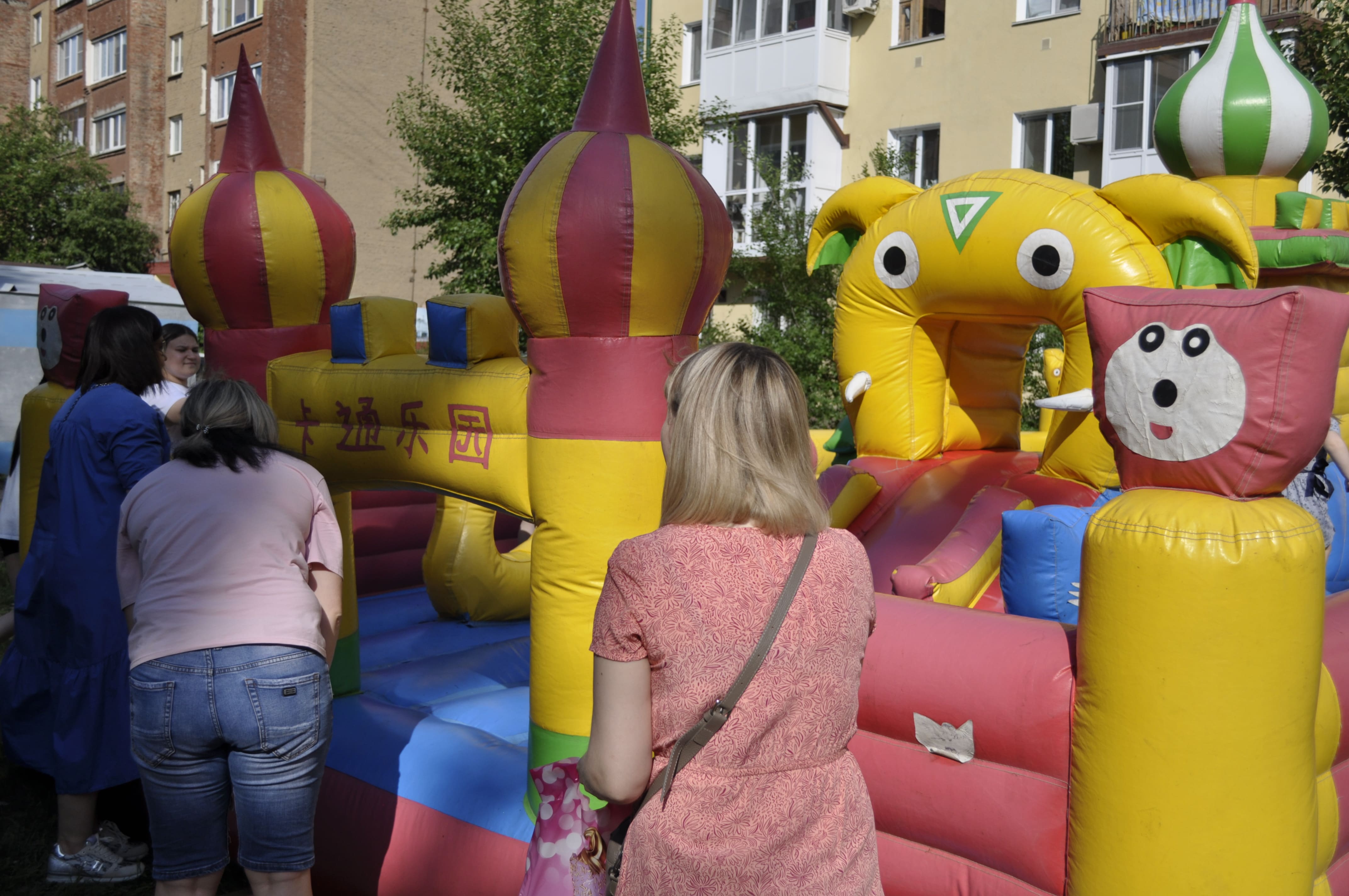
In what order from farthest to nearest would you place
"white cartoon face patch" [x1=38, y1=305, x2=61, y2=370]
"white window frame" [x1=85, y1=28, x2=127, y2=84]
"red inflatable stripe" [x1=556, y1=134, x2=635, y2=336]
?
"white window frame" [x1=85, y1=28, x2=127, y2=84]
"white cartoon face patch" [x1=38, y1=305, x2=61, y2=370]
"red inflatable stripe" [x1=556, y1=134, x2=635, y2=336]

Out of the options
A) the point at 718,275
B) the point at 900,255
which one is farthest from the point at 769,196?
the point at 718,275

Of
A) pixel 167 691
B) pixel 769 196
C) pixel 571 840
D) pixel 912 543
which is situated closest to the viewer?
pixel 571 840

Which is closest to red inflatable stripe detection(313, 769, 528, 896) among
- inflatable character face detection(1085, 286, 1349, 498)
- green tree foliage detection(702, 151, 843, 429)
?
inflatable character face detection(1085, 286, 1349, 498)

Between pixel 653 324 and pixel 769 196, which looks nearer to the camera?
pixel 653 324

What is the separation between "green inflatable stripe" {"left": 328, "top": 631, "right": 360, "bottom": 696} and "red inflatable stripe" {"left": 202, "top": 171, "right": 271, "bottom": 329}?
1266 mm

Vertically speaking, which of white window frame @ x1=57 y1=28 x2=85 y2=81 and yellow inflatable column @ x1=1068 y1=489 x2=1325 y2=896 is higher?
white window frame @ x1=57 y1=28 x2=85 y2=81

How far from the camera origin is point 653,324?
2.84 meters

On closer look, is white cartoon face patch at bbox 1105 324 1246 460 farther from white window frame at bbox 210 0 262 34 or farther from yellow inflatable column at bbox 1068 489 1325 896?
white window frame at bbox 210 0 262 34

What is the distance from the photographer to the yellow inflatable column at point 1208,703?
6.63 ft

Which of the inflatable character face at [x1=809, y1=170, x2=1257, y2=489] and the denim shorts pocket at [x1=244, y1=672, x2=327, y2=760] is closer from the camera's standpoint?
the denim shorts pocket at [x1=244, y1=672, x2=327, y2=760]

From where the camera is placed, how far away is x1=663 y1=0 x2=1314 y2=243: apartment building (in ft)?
43.5

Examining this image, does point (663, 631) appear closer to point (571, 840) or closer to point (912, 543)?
point (571, 840)

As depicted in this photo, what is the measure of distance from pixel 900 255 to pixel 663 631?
11.1ft

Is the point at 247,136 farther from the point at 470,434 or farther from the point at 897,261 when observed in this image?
the point at 897,261
